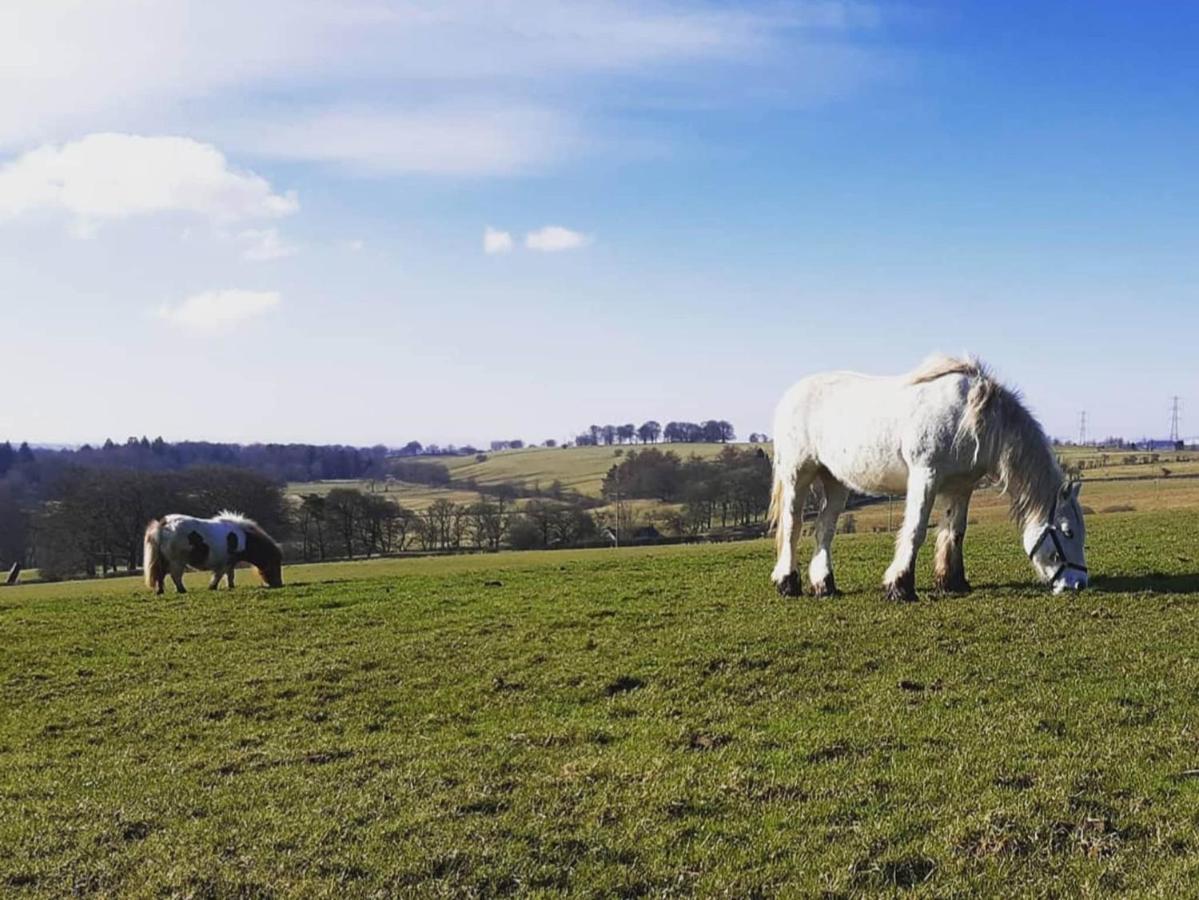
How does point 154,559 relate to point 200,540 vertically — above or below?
below

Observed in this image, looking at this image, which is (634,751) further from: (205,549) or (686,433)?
(686,433)

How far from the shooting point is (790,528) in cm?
1380

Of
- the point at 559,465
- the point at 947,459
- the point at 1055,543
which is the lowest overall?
the point at 1055,543

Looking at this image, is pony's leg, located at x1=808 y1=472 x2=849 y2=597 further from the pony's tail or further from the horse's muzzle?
the pony's tail

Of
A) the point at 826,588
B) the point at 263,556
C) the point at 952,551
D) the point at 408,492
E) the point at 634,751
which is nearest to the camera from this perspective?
the point at 634,751

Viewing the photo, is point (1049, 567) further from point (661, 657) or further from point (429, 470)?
point (429, 470)

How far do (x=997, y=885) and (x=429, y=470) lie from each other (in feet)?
539

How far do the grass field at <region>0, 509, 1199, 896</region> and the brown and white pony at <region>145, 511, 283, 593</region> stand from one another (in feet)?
24.4

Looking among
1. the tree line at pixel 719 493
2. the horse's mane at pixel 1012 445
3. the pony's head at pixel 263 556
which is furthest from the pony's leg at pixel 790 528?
the tree line at pixel 719 493

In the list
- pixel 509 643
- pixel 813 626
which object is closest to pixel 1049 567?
pixel 813 626

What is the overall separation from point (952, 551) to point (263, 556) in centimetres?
1588

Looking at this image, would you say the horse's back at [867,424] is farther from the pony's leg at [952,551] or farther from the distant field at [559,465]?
→ the distant field at [559,465]

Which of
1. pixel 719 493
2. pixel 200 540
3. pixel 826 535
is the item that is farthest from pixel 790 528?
pixel 719 493

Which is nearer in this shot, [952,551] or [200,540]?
[952,551]
